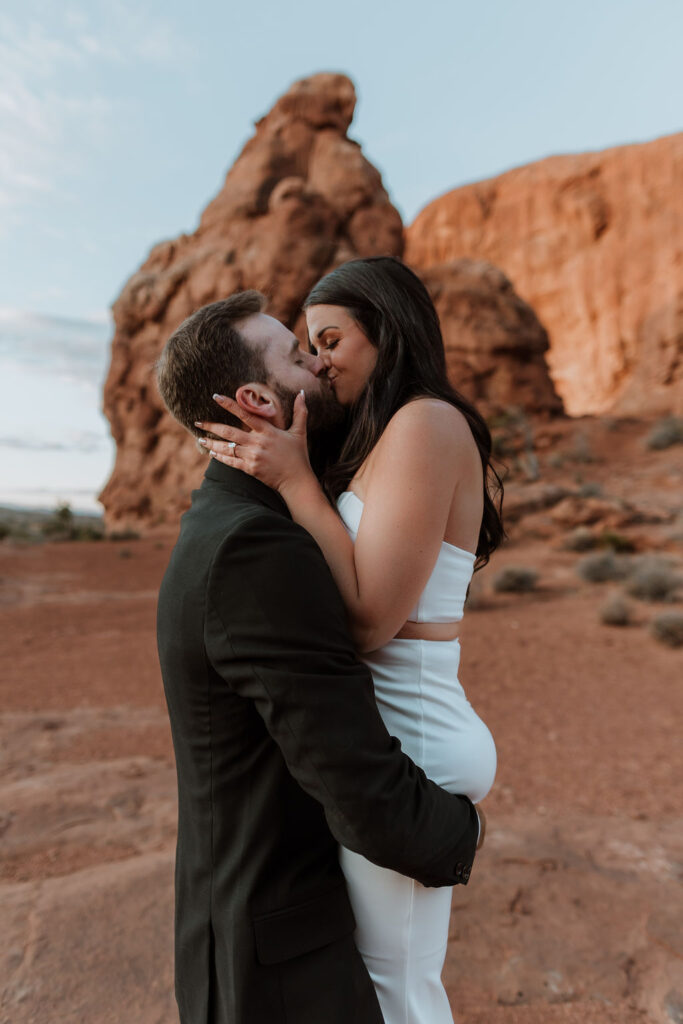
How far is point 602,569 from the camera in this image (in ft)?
38.9

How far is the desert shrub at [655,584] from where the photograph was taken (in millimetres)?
10273

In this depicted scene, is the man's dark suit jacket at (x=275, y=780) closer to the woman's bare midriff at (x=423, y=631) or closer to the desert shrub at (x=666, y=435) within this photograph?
the woman's bare midriff at (x=423, y=631)

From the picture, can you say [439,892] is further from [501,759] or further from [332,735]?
[501,759]

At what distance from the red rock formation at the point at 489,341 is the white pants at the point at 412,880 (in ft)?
82.2

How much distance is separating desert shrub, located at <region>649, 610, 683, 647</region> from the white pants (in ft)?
25.4

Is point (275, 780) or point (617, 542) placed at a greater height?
point (275, 780)

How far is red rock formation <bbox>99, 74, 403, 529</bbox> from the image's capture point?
2400 cm

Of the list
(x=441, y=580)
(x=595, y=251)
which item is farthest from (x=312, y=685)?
(x=595, y=251)

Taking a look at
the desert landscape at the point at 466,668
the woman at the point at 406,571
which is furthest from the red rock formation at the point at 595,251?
the woman at the point at 406,571

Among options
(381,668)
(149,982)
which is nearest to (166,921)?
(149,982)

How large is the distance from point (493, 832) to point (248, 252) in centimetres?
2392

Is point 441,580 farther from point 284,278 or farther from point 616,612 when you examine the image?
point 284,278

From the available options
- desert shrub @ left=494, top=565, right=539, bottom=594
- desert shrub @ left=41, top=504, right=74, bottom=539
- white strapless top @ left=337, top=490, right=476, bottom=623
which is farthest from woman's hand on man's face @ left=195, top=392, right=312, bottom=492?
desert shrub @ left=41, top=504, right=74, bottom=539

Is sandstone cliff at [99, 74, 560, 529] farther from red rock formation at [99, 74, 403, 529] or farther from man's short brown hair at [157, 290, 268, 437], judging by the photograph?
man's short brown hair at [157, 290, 268, 437]
